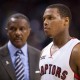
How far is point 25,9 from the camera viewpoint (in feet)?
20.2

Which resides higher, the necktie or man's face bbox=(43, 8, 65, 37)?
man's face bbox=(43, 8, 65, 37)

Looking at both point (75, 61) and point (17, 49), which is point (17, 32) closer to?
point (17, 49)

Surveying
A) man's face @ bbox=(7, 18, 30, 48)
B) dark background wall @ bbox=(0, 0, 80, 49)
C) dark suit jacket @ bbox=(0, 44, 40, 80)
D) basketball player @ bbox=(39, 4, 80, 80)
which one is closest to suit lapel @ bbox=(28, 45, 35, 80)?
dark suit jacket @ bbox=(0, 44, 40, 80)

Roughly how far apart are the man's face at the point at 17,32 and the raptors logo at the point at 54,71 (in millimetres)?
610

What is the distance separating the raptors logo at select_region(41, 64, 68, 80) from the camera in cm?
271

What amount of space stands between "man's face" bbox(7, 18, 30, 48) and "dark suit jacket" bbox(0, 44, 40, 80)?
0.41 ft

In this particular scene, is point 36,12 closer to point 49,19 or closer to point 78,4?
point 78,4

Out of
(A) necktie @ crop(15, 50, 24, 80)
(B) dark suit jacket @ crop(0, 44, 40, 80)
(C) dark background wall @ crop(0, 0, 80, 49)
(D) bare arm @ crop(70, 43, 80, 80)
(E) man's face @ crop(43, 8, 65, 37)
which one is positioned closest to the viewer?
(D) bare arm @ crop(70, 43, 80, 80)

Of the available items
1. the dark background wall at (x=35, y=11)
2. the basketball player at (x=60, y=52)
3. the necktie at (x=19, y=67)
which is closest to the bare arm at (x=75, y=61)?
the basketball player at (x=60, y=52)

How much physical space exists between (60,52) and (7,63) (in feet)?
2.28

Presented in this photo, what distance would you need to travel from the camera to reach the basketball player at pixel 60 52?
8.78ft

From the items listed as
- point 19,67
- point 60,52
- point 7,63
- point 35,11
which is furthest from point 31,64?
point 35,11

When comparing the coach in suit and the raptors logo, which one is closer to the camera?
the raptors logo

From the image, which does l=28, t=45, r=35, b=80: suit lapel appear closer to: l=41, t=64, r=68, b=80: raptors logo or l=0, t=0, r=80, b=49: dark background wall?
l=41, t=64, r=68, b=80: raptors logo
